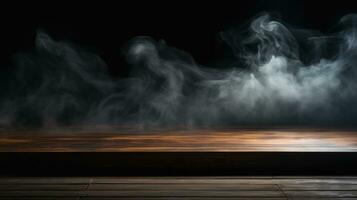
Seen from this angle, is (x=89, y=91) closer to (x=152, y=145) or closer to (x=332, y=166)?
(x=152, y=145)

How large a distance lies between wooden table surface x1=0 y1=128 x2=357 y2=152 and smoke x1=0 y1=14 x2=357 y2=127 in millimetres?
1605

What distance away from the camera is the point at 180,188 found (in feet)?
11.3

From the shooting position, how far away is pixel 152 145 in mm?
4461

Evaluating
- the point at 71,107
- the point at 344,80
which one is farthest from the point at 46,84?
the point at 344,80

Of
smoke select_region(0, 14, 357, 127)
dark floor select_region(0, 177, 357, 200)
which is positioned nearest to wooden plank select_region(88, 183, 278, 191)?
dark floor select_region(0, 177, 357, 200)

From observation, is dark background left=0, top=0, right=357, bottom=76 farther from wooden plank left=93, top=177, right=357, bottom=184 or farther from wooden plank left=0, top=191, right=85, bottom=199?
wooden plank left=0, top=191, right=85, bottom=199

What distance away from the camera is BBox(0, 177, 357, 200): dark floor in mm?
3215

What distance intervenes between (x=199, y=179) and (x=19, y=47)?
4.41 metres

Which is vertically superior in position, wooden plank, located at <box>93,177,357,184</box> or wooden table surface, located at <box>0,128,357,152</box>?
wooden table surface, located at <box>0,128,357,152</box>

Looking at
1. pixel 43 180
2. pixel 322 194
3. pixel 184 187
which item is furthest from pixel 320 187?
pixel 43 180

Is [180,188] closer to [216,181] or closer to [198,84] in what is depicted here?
[216,181]

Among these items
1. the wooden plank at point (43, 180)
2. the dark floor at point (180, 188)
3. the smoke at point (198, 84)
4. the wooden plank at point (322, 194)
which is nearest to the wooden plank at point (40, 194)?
the dark floor at point (180, 188)

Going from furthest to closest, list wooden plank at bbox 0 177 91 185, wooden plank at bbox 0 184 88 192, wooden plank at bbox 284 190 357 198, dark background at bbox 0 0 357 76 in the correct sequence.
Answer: dark background at bbox 0 0 357 76
wooden plank at bbox 0 177 91 185
wooden plank at bbox 0 184 88 192
wooden plank at bbox 284 190 357 198

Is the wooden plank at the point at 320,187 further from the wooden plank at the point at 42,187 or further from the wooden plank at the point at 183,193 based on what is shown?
the wooden plank at the point at 42,187
